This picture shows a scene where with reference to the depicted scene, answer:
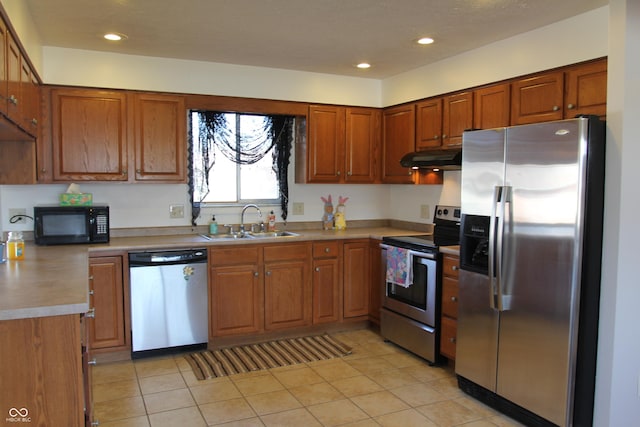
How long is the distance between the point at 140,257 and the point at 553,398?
9.56ft

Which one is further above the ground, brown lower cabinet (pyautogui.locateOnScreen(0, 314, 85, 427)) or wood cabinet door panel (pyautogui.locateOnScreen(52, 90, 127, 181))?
wood cabinet door panel (pyautogui.locateOnScreen(52, 90, 127, 181))

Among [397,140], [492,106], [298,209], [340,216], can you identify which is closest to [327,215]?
[340,216]

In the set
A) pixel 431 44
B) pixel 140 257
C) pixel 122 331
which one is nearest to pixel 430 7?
pixel 431 44

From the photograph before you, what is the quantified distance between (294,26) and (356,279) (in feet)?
7.59

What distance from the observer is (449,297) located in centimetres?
363

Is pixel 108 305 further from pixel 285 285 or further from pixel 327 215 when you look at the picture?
pixel 327 215

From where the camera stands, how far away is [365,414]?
10.0 ft

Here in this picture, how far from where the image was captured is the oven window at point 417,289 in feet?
12.6

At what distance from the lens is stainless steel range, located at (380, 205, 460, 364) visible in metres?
3.74

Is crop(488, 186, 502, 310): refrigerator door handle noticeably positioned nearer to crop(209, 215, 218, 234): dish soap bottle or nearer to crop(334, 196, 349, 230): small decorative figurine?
crop(334, 196, 349, 230): small decorative figurine

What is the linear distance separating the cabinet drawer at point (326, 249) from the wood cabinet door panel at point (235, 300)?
572mm

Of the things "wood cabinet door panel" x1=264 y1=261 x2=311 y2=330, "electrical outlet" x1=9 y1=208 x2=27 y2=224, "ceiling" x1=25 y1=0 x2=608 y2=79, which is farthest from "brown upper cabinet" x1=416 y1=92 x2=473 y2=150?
"electrical outlet" x1=9 y1=208 x2=27 y2=224

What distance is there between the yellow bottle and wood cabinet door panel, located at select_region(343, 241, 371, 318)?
255cm

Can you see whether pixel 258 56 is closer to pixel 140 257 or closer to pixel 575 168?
pixel 140 257
